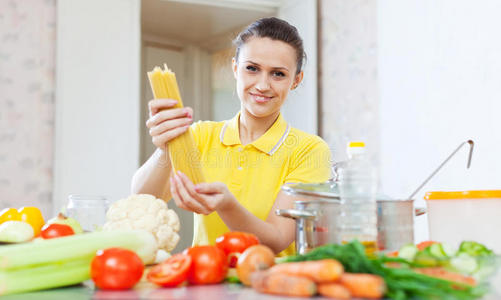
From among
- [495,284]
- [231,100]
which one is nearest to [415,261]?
[495,284]

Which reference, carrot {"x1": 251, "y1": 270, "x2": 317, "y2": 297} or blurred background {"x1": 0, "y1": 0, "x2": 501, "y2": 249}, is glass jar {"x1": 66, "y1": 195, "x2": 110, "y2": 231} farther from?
blurred background {"x1": 0, "y1": 0, "x2": 501, "y2": 249}

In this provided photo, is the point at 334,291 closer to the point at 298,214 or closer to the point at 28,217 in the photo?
the point at 298,214

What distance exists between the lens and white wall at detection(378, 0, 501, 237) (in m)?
2.48

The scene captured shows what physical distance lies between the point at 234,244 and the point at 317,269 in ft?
1.02

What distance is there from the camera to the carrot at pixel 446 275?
0.76m

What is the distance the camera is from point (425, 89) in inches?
113

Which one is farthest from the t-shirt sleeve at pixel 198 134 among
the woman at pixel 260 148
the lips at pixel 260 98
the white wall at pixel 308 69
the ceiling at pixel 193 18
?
the ceiling at pixel 193 18

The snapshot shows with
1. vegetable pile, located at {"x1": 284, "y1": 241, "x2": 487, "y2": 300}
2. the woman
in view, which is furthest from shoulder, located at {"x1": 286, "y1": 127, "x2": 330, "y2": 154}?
vegetable pile, located at {"x1": 284, "y1": 241, "x2": 487, "y2": 300}

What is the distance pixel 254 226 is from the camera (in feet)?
4.35

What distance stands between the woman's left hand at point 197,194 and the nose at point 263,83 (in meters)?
0.46

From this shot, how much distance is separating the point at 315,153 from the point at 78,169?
6.47ft

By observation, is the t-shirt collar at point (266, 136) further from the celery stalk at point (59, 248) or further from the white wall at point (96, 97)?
the white wall at point (96, 97)

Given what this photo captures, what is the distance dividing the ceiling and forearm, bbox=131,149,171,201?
230 centimetres

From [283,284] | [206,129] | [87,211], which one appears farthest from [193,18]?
[283,284]
